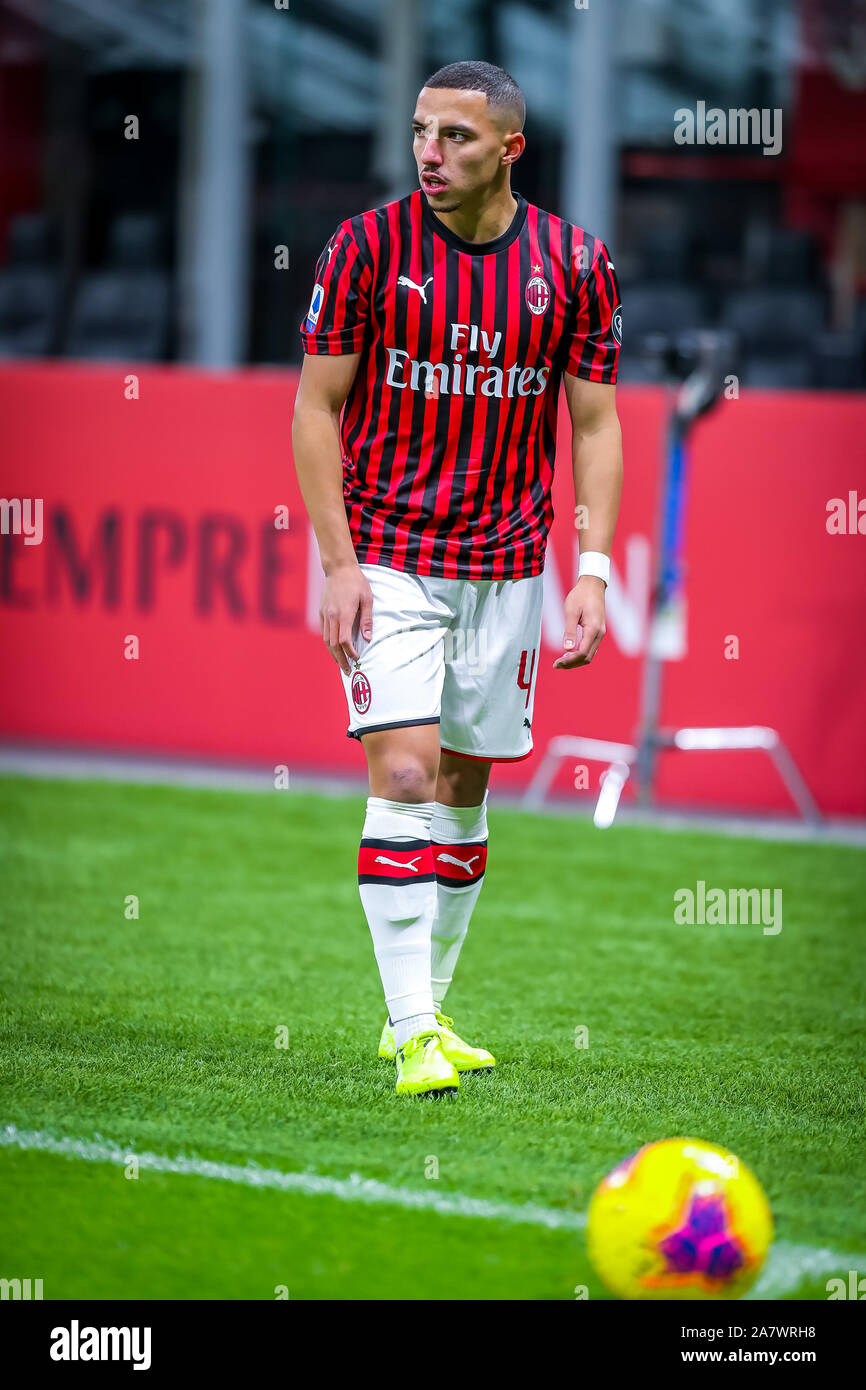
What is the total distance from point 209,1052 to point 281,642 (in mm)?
4199

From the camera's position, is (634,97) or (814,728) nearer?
(814,728)

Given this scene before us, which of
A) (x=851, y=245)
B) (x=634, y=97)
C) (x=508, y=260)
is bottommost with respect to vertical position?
(x=508, y=260)

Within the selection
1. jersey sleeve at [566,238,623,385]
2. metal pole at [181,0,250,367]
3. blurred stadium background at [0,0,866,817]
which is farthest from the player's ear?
metal pole at [181,0,250,367]

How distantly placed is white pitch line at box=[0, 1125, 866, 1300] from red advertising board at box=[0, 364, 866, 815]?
4460 millimetres

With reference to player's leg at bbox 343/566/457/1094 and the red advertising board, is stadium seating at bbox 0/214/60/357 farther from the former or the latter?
player's leg at bbox 343/566/457/1094

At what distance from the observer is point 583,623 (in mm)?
3658

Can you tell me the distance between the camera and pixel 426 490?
12.1 ft

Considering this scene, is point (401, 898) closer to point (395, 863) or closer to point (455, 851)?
point (395, 863)

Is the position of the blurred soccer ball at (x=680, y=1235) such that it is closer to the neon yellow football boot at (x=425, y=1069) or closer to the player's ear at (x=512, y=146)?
the neon yellow football boot at (x=425, y=1069)

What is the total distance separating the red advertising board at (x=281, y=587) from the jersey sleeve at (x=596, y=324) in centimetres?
363

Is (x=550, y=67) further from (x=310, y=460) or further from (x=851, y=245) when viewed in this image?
(x=310, y=460)

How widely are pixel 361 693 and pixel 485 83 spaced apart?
1192 millimetres

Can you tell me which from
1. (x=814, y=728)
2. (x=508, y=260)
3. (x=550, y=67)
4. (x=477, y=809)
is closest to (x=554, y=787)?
(x=814, y=728)

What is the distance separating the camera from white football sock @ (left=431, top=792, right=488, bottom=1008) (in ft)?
13.1
